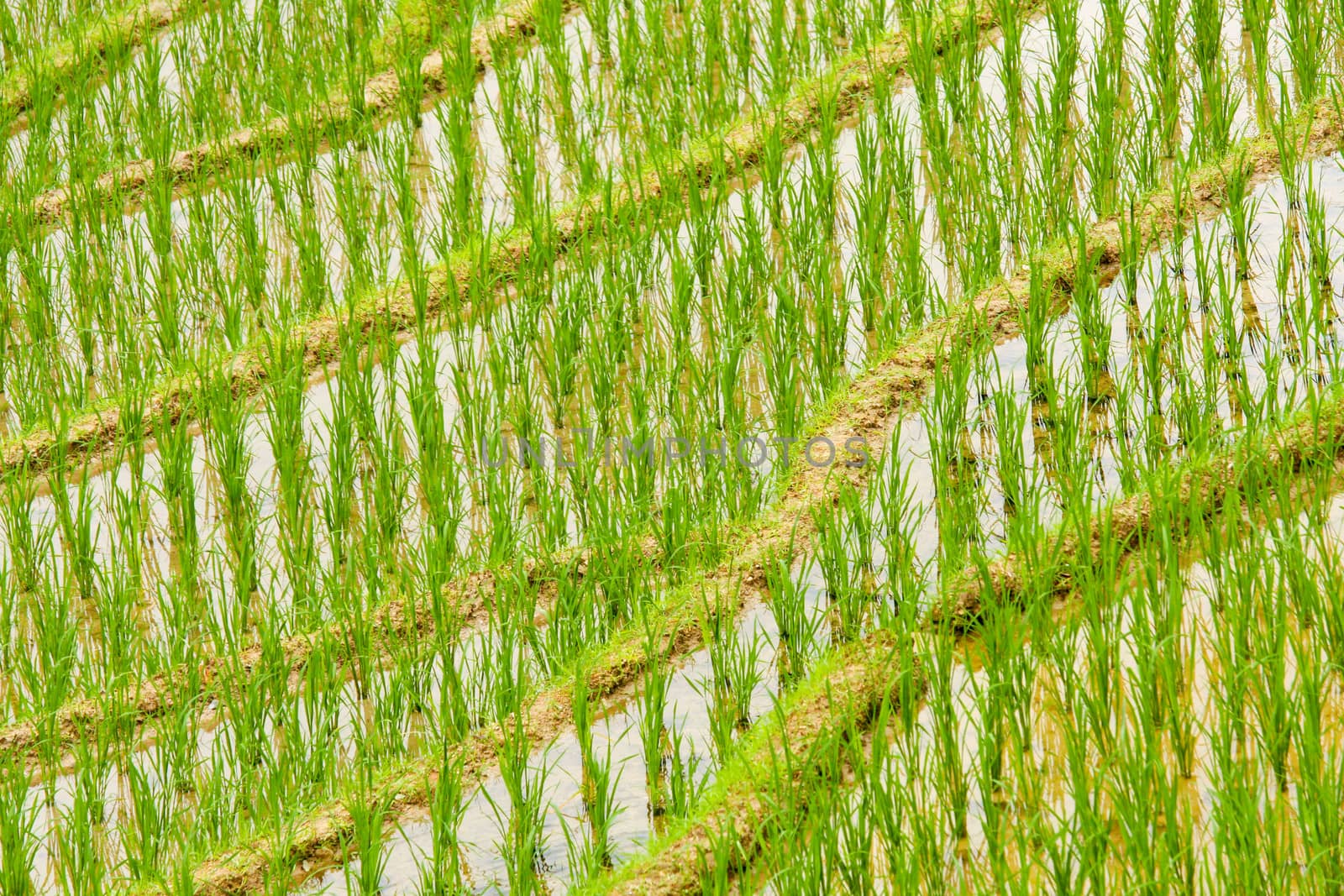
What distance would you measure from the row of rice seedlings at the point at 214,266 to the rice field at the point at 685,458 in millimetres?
19

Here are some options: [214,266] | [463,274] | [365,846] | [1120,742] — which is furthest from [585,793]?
[214,266]

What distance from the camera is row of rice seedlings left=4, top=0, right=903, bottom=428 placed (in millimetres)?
3559

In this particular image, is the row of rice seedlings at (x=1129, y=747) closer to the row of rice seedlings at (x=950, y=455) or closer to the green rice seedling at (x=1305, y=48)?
the row of rice seedlings at (x=950, y=455)

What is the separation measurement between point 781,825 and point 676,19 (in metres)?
3.18

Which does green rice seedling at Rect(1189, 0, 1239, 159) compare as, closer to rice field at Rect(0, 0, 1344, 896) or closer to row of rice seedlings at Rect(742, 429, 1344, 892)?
rice field at Rect(0, 0, 1344, 896)

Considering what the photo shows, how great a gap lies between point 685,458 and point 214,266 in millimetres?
1377

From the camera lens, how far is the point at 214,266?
3.70m

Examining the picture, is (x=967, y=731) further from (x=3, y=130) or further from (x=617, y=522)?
(x=3, y=130)

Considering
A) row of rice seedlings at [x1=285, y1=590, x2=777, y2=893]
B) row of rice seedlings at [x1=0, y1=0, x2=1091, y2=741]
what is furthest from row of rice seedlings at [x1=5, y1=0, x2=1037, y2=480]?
row of rice seedlings at [x1=285, y1=590, x2=777, y2=893]

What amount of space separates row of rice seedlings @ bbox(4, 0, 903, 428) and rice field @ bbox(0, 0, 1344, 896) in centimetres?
2

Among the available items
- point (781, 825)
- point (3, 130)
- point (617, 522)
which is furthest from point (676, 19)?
point (781, 825)

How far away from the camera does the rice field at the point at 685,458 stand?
2309 millimetres

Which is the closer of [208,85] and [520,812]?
[520,812]

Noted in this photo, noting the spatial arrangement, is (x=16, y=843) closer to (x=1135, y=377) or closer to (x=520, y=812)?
(x=520, y=812)
